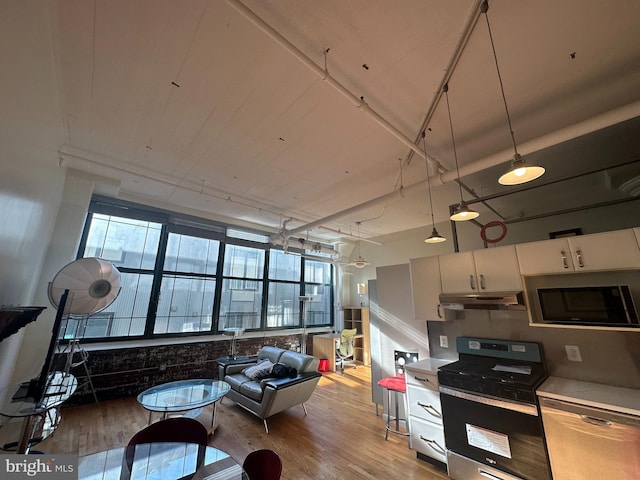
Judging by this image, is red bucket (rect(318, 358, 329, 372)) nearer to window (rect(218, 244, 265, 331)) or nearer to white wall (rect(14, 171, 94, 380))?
window (rect(218, 244, 265, 331))

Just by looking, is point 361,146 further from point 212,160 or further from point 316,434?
point 316,434

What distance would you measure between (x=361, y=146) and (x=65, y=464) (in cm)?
347

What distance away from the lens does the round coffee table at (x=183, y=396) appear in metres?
2.81

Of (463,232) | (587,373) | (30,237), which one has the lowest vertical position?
(587,373)

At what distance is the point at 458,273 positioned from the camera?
2984 millimetres

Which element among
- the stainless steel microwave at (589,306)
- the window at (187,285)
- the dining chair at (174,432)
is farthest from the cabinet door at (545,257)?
Answer: the window at (187,285)

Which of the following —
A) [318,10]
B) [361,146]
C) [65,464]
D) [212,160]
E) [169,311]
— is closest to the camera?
[65,464]

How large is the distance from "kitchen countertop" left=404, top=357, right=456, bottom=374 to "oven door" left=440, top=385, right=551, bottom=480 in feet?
0.83

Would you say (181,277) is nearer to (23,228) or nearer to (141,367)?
(141,367)

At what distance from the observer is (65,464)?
1288 mm

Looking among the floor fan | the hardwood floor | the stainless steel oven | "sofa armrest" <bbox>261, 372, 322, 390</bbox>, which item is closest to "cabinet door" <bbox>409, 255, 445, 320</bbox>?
the stainless steel oven

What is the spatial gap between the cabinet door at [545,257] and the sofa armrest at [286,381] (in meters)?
3.09

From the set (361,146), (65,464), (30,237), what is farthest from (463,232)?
(30,237)

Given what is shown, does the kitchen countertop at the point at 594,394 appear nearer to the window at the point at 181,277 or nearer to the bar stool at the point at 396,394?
the bar stool at the point at 396,394
